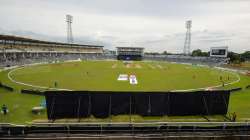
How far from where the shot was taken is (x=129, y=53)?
113188mm

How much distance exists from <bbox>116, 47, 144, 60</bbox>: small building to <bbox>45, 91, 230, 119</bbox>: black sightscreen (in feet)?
316

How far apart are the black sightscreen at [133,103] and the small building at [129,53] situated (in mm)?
96364

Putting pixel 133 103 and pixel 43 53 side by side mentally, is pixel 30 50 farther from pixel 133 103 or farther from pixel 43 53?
pixel 133 103

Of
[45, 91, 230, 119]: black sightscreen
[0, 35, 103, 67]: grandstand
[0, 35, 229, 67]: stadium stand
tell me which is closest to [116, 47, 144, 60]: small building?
[0, 35, 229, 67]: stadium stand

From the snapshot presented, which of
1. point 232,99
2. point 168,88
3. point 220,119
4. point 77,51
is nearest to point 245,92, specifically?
point 232,99

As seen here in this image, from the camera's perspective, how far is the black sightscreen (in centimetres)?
1473

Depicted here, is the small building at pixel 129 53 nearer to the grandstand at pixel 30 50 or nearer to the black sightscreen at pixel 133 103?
the grandstand at pixel 30 50

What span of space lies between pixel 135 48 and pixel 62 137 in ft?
343

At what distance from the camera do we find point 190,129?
35.0 ft

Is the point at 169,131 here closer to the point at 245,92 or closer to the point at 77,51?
the point at 245,92

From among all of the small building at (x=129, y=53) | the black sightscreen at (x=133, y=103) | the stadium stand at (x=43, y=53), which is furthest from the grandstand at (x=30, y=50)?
the black sightscreen at (x=133, y=103)

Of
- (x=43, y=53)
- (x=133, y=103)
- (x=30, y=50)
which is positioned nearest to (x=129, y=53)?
(x=43, y=53)

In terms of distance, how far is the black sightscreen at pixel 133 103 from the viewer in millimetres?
14727

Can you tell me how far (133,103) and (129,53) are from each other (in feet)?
323
